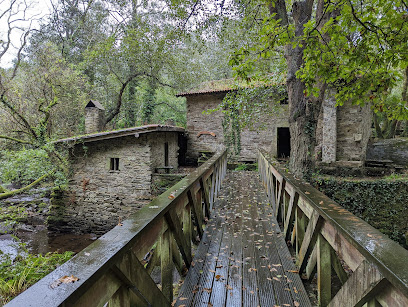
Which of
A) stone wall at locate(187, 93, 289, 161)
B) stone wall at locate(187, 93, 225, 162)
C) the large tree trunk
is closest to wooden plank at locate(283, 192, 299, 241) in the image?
the large tree trunk

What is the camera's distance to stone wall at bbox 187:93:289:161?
13.8 metres

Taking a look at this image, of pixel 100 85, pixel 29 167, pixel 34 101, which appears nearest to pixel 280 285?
pixel 29 167

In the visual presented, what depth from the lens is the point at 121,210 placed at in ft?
35.0

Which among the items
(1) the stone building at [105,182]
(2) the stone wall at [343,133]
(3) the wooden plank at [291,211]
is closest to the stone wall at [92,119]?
(1) the stone building at [105,182]

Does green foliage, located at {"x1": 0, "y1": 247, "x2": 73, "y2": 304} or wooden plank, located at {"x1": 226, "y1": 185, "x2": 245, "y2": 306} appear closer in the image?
wooden plank, located at {"x1": 226, "y1": 185, "x2": 245, "y2": 306}

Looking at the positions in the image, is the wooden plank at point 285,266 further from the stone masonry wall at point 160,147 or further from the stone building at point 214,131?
the stone building at point 214,131

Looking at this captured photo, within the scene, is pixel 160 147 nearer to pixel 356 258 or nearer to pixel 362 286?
pixel 356 258

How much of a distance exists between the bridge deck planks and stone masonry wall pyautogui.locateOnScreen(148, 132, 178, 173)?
6564mm

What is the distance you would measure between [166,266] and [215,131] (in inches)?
522

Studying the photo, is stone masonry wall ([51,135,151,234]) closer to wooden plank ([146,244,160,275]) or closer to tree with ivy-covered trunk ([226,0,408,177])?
tree with ivy-covered trunk ([226,0,408,177])

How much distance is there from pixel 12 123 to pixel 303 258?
11560 millimetres

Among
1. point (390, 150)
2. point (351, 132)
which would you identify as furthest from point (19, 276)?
point (390, 150)

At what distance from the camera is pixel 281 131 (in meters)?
16.0

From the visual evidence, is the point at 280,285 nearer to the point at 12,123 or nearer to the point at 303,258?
the point at 303,258
